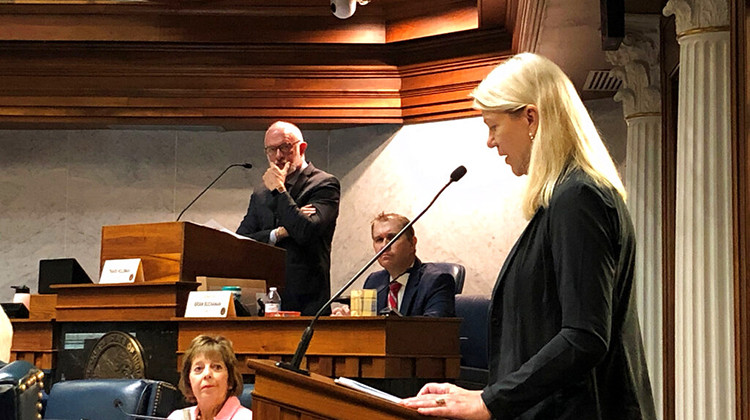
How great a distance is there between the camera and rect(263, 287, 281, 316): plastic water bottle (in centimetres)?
517

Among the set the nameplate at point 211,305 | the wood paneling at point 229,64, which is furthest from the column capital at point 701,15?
the wood paneling at point 229,64

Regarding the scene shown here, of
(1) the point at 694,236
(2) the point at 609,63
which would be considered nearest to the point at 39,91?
(2) the point at 609,63

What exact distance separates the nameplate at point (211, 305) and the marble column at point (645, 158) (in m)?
2.59

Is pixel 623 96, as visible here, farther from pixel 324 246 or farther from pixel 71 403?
pixel 71 403

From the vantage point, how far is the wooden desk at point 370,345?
4617 mm

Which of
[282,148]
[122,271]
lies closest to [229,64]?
[282,148]

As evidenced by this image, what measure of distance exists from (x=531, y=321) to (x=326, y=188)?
3.83 metres

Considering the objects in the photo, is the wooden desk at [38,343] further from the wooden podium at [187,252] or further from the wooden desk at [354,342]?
the wooden desk at [354,342]

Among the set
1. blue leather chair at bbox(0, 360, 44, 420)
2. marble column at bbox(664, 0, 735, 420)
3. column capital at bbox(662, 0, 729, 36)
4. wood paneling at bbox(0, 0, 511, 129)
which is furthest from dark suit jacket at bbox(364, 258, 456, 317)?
blue leather chair at bbox(0, 360, 44, 420)

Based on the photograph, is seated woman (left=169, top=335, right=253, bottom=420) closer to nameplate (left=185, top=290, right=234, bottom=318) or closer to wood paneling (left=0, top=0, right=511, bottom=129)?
nameplate (left=185, top=290, right=234, bottom=318)

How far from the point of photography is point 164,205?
30.8 ft

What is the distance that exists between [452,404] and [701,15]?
319 cm

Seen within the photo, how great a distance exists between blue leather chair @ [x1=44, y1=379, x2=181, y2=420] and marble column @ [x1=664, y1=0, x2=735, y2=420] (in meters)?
2.14

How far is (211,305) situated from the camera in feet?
16.8
